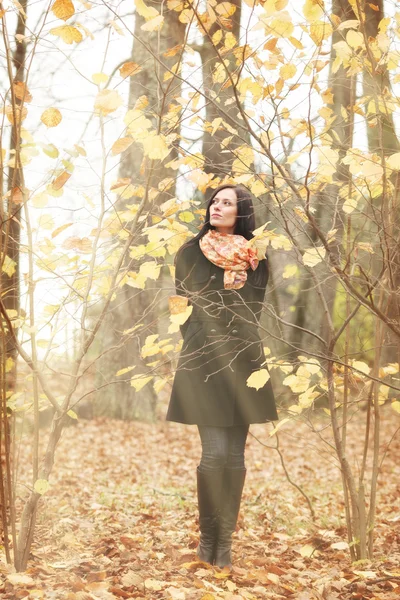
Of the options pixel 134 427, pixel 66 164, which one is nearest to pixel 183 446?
pixel 134 427

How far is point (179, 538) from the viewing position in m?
3.55

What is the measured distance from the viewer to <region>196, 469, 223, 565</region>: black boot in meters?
2.96

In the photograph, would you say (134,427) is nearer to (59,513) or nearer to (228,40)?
(59,513)

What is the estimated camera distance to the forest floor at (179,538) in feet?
8.12

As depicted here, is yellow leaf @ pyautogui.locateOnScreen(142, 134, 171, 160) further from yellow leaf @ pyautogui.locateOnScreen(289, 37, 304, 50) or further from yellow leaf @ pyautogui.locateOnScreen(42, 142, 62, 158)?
yellow leaf @ pyautogui.locateOnScreen(289, 37, 304, 50)

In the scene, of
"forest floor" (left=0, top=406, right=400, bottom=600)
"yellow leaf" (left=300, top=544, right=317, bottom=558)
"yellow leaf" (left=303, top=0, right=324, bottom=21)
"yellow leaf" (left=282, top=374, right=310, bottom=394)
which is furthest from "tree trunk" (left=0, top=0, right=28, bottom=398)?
"yellow leaf" (left=300, top=544, right=317, bottom=558)

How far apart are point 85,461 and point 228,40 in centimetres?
535

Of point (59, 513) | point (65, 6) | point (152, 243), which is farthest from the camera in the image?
point (59, 513)

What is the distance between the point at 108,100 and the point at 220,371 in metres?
1.45

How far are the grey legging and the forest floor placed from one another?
0.10 metres

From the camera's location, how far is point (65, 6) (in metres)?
2.06

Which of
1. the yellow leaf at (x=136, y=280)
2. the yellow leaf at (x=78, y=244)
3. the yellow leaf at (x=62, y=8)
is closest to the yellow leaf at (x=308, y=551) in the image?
the yellow leaf at (x=136, y=280)

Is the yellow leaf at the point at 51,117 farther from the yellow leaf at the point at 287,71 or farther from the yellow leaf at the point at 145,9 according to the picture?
the yellow leaf at the point at 287,71

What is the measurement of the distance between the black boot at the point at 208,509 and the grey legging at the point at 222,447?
0.04 meters
